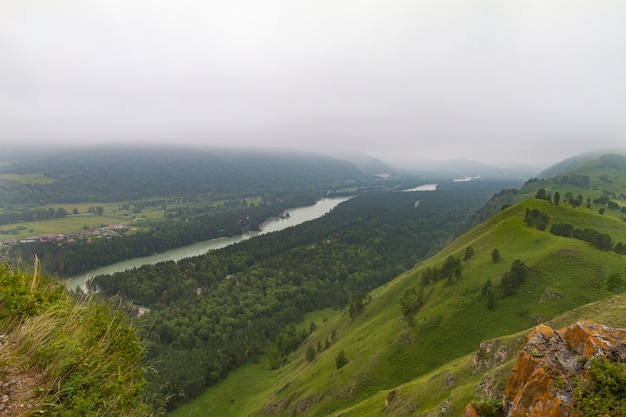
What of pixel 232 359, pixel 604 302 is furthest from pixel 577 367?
pixel 232 359

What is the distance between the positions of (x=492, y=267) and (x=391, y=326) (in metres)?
23.0

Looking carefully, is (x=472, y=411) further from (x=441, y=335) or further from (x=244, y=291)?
(x=244, y=291)

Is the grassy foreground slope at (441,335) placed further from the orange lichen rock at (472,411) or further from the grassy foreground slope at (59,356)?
the grassy foreground slope at (59,356)

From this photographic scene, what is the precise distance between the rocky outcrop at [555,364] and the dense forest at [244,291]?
49150 millimetres

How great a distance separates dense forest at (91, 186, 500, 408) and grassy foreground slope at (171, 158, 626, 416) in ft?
44.9

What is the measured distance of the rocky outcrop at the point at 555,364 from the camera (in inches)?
469

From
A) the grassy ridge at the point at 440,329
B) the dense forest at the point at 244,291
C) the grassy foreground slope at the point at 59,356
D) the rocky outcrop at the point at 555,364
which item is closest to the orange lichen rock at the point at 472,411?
the rocky outcrop at the point at 555,364

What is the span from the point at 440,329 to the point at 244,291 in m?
87.7

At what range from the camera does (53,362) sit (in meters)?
8.15

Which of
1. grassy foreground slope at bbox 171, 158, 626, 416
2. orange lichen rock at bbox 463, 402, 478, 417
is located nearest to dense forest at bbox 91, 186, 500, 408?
grassy foreground slope at bbox 171, 158, 626, 416

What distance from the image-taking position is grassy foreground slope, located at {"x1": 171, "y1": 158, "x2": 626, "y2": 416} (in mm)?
32844

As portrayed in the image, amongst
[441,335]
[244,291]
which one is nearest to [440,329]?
[441,335]

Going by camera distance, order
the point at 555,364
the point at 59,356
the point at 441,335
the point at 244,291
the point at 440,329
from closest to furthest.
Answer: the point at 59,356 < the point at 555,364 < the point at 441,335 < the point at 440,329 < the point at 244,291

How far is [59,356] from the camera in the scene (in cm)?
837
